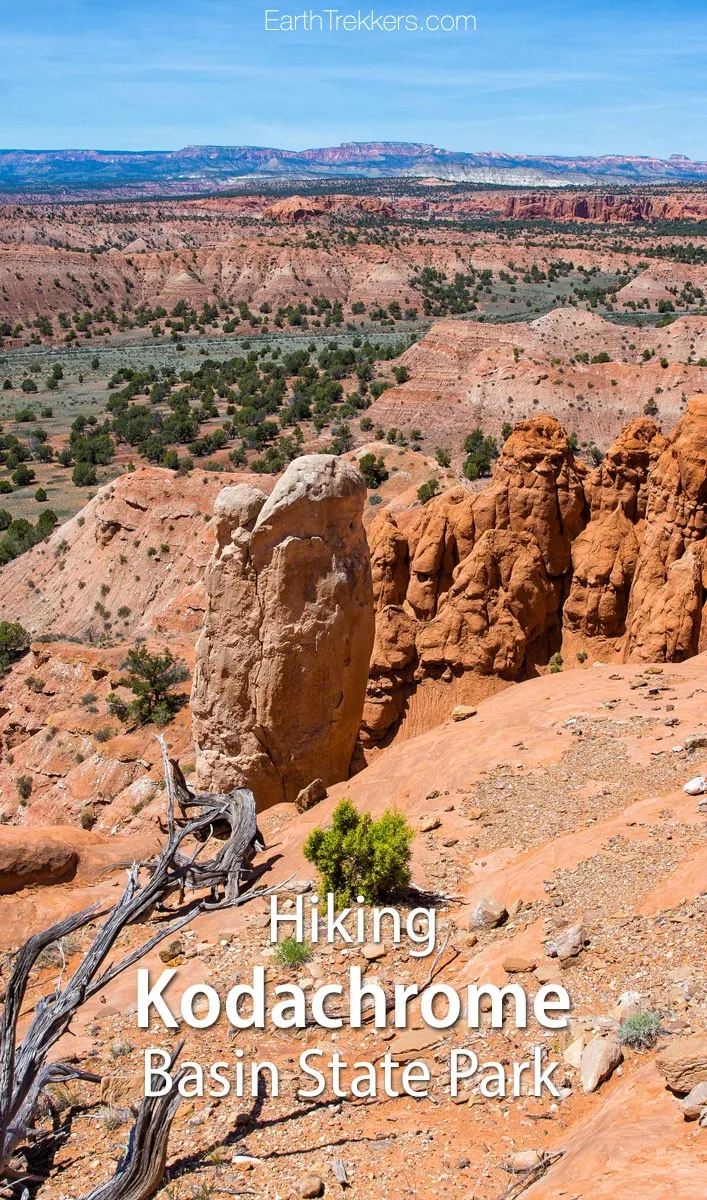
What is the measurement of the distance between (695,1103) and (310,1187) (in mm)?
2448

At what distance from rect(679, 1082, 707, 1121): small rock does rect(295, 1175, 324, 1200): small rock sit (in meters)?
2.31

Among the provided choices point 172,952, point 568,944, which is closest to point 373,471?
point 172,952

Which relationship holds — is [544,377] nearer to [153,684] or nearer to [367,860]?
[153,684]

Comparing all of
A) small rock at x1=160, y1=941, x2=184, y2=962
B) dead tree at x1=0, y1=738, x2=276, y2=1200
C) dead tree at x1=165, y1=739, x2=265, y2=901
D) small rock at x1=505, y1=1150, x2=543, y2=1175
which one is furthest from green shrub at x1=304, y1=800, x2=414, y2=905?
small rock at x1=505, y1=1150, x2=543, y2=1175

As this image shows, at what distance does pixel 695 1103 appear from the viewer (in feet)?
17.6

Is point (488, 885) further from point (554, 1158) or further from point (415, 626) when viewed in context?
point (415, 626)

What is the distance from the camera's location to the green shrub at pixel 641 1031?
6.34m

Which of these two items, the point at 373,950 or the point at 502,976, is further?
the point at 373,950

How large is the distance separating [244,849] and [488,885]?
3.19 m

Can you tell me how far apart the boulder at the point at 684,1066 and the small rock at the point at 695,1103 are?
5 centimetres

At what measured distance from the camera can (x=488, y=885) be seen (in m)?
9.59

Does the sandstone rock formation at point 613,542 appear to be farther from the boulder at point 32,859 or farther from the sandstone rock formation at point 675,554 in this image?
the boulder at point 32,859

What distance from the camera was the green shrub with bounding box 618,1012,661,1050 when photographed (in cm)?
634

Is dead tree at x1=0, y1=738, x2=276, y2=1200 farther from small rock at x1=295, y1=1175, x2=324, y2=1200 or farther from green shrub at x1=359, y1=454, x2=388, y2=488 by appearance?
green shrub at x1=359, y1=454, x2=388, y2=488
